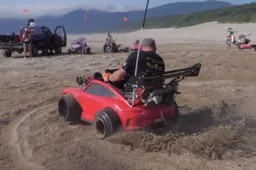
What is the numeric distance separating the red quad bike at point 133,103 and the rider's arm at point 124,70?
0.54ft

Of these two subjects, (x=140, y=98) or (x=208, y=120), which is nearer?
(x=140, y=98)

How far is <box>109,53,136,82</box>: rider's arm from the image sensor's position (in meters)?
6.68

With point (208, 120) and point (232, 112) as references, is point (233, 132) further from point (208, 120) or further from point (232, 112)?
point (232, 112)

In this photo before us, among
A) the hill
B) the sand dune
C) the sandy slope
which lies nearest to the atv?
the sandy slope

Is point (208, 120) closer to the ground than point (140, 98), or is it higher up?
closer to the ground

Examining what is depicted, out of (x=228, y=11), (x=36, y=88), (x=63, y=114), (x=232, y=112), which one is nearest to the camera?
(x=63, y=114)

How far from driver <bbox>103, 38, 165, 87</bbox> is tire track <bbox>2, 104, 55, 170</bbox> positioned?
6.29ft

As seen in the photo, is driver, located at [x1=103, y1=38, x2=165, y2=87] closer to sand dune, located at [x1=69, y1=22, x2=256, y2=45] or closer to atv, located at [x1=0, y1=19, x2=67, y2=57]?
atv, located at [x1=0, y1=19, x2=67, y2=57]

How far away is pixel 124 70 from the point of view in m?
6.79

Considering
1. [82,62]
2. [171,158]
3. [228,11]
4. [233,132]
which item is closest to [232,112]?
[233,132]

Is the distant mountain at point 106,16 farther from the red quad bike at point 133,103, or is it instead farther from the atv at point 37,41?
the red quad bike at point 133,103

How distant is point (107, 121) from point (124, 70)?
994 millimetres

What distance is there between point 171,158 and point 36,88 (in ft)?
22.6

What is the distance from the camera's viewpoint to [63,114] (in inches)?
302
